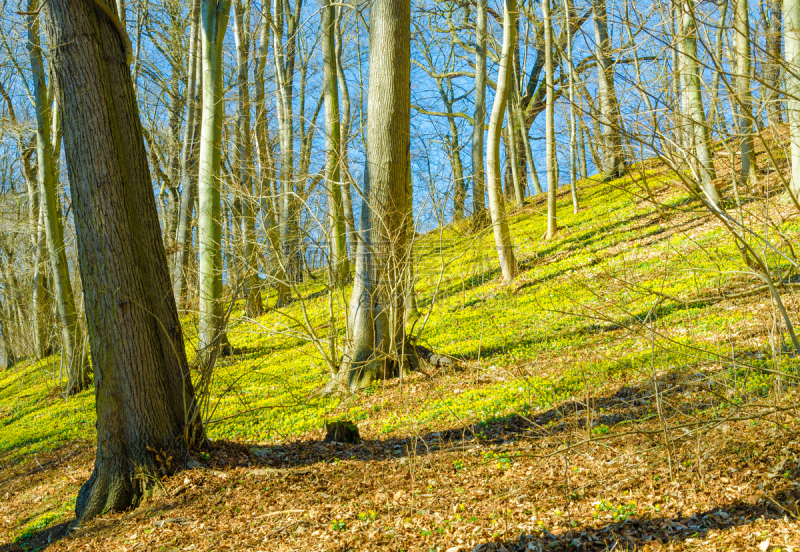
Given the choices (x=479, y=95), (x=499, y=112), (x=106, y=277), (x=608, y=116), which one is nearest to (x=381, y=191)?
(x=106, y=277)

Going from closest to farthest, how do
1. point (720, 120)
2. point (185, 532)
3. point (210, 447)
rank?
point (720, 120) → point (185, 532) → point (210, 447)

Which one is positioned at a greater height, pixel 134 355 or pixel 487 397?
pixel 134 355

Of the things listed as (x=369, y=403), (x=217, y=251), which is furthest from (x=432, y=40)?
(x=369, y=403)

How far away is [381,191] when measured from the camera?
25.9 ft

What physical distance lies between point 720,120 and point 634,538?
296cm

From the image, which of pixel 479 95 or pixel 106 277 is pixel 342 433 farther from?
pixel 479 95

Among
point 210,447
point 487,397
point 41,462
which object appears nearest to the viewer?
point 210,447

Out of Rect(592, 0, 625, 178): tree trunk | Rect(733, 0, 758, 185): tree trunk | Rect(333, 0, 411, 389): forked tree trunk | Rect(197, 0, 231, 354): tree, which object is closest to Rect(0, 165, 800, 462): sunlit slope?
Rect(592, 0, 625, 178): tree trunk

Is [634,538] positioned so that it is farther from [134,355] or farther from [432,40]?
[432,40]

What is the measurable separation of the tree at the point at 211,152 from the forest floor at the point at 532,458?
12.6 feet

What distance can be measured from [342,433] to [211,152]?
8.23 m

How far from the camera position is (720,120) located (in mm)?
4070

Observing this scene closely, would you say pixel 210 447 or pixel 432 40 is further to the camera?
pixel 432 40

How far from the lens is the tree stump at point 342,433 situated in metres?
6.20
